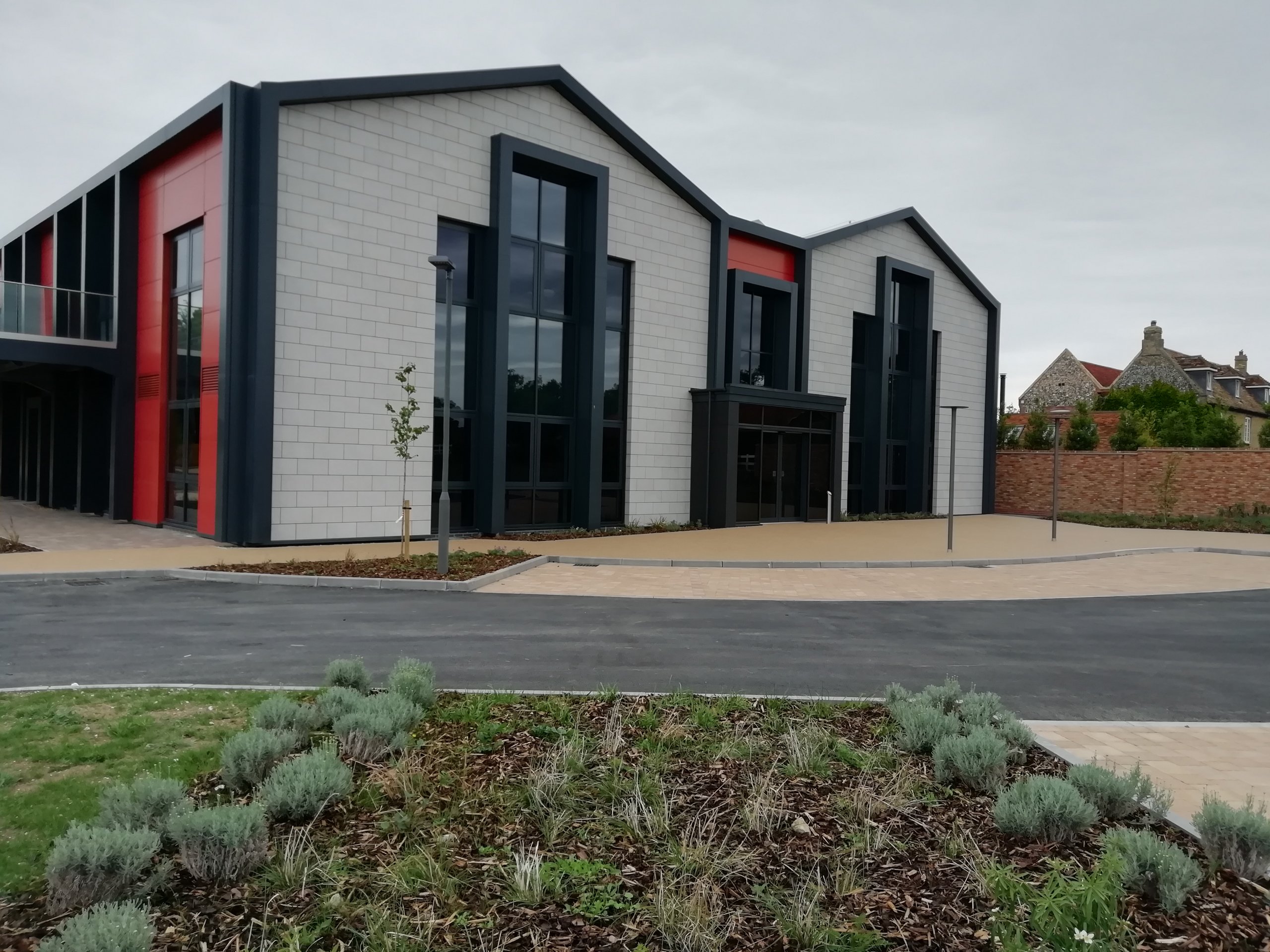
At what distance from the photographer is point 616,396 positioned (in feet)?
75.2

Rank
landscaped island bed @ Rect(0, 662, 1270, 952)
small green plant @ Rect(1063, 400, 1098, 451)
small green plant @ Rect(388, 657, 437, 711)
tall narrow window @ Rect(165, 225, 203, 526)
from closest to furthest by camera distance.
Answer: landscaped island bed @ Rect(0, 662, 1270, 952)
small green plant @ Rect(388, 657, 437, 711)
tall narrow window @ Rect(165, 225, 203, 526)
small green plant @ Rect(1063, 400, 1098, 451)

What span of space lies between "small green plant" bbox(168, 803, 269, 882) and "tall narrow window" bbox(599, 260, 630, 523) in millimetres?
19061

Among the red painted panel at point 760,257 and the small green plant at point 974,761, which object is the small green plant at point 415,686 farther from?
the red painted panel at point 760,257

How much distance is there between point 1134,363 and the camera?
60531 mm

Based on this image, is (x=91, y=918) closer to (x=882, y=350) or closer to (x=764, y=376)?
(x=764, y=376)

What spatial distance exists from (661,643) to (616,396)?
47.5 ft

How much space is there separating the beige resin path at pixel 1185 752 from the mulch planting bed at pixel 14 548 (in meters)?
16.1

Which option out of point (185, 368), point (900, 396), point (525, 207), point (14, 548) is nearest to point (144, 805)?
point (14, 548)

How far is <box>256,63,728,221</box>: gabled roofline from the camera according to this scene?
1700cm

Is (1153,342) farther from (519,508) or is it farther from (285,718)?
(285,718)

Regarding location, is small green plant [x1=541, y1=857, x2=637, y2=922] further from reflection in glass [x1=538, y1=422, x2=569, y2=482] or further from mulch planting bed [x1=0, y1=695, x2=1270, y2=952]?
reflection in glass [x1=538, y1=422, x2=569, y2=482]

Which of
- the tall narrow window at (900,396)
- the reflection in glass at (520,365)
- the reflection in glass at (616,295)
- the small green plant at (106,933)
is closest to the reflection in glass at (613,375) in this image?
the reflection in glass at (616,295)

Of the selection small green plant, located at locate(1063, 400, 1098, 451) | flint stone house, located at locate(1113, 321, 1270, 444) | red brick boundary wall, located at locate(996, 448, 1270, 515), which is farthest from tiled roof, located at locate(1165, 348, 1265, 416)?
red brick boundary wall, located at locate(996, 448, 1270, 515)

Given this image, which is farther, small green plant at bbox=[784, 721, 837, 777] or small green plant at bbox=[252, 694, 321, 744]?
small green plant at bbox=[252, 694, 321, 744]
